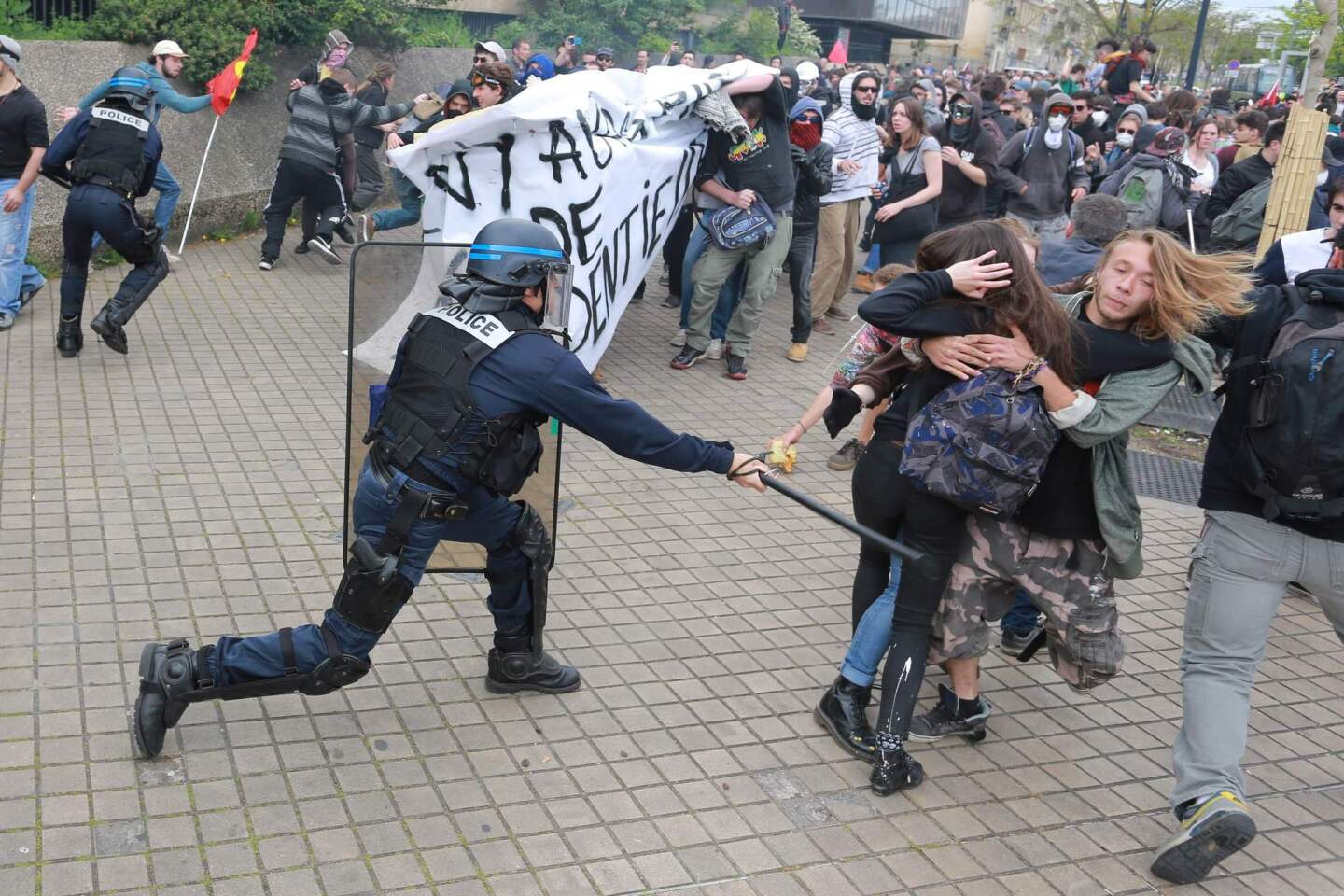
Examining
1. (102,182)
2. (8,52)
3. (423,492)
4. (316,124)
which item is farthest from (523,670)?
(316,124)

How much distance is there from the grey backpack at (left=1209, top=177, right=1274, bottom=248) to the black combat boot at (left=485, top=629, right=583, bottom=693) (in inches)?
253

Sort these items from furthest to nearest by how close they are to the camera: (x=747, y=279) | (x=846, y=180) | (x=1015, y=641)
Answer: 1. (x=846, y=180)
2. (x=747, y=279)
3. (x=1015, y=641)

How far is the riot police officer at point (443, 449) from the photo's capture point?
3844 mm

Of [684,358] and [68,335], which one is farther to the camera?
[684,358]

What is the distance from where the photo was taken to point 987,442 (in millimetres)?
3896

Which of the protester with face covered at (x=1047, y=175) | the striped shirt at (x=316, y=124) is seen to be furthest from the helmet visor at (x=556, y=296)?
the striped shirt at (x=316, y=124)

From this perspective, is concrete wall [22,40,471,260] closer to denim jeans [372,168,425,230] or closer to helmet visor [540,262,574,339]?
denim jeans [372,168,425,230]

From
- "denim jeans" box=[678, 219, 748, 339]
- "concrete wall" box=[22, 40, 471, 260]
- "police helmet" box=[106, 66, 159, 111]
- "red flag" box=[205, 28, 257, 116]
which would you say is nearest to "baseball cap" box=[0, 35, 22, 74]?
"police helmet" box=[106, 66, 159, 111]

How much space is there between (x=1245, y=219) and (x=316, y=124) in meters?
6.94

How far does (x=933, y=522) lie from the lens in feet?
13.5

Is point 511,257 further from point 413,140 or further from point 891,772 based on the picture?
point 413,140

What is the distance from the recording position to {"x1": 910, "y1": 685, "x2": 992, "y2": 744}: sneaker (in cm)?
459

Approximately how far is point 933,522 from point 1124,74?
13.7 metres

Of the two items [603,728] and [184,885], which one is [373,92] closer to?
[603,728]
